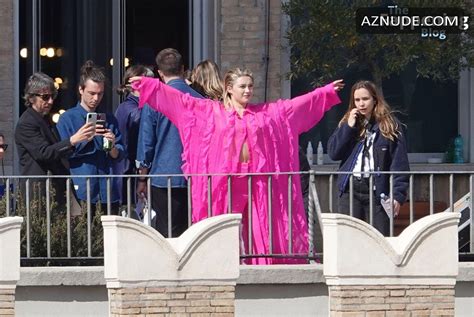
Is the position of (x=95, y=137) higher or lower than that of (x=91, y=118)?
lower

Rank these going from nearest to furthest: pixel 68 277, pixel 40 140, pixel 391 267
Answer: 1. pixel 391 267
2. pixel 68 277
3. pixel 40 140

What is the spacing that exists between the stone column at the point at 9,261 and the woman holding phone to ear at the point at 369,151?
285 cm

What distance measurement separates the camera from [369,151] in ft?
49.3

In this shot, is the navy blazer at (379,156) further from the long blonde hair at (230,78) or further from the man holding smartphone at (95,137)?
the man holding smartphone at (95,137)

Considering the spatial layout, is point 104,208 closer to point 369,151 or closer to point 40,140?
point 40,140

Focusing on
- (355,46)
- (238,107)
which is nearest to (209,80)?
A: (238,107)

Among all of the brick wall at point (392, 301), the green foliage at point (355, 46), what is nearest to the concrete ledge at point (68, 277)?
the brick wall at point (392, 301)

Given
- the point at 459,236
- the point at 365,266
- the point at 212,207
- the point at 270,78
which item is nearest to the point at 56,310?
the point at 212,207

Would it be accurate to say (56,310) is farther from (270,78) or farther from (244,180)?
(270,78)

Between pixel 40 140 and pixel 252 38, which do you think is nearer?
pixel 40 140

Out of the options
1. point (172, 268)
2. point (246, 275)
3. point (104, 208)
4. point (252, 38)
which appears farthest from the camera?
point (252, 38)

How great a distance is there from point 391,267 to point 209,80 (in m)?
2.51

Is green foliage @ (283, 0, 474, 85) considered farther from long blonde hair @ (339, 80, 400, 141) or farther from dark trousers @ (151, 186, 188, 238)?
dark trousers @ (151, 186, 188, 238)

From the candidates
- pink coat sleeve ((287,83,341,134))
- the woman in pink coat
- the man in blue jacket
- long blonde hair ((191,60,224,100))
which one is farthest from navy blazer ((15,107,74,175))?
pink coat sleeve ((287,83,341,134))
